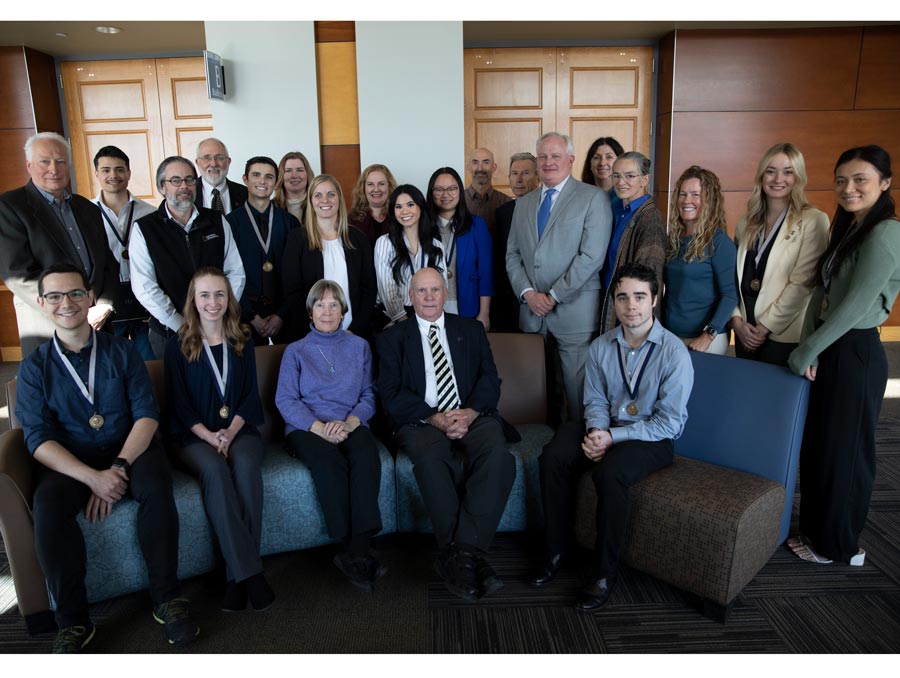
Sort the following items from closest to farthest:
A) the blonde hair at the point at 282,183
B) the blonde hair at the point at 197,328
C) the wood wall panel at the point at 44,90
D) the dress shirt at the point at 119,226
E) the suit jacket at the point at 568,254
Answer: the blonde hair at the point at 197,328, the suit jacket at the point at 568,254, the dress shirt at the point at 119,226, the blonde hair at the point at 282,183, the wood wall panel at the point at 44,90

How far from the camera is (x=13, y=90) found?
5965mm

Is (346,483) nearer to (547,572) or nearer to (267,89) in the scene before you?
(547,572)

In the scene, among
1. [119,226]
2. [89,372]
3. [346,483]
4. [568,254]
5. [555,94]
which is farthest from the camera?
[555,94]

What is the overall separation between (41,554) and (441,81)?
154 inches

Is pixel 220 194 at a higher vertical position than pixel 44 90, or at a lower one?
lower

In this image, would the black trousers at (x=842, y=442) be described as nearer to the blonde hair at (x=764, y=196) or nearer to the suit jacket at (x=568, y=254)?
the blonde hair at (x=764, y=196)

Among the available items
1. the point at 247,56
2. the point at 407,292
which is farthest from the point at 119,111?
the point at 407,292

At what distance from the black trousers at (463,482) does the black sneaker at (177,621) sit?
96 cm

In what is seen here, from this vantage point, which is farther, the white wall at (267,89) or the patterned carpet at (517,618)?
the white wall at (267,89)

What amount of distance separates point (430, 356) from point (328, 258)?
913mm

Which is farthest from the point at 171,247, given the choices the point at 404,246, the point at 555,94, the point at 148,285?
the point at 555,94

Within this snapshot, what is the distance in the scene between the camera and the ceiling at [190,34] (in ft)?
17.4

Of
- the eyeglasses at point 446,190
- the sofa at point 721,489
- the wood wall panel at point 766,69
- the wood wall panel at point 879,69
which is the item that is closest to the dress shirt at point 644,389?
the sofa at point 721,489

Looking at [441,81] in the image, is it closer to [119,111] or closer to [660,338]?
[660,338]
